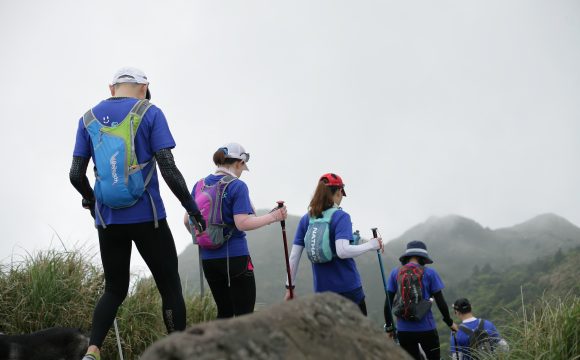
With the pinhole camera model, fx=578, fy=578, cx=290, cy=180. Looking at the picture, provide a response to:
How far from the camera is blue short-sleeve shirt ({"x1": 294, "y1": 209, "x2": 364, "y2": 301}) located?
6.07 m

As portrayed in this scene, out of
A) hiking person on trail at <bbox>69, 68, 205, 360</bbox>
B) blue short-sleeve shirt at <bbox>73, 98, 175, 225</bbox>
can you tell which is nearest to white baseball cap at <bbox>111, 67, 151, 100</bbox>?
hiking person on trail at <bbox>69, 68, 205, 360</bbox>

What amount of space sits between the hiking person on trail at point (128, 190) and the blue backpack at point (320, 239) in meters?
1.81

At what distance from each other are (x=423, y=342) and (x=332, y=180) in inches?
96.3

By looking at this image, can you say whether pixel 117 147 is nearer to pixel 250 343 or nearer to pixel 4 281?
pixel 250 343

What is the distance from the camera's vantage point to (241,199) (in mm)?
5695

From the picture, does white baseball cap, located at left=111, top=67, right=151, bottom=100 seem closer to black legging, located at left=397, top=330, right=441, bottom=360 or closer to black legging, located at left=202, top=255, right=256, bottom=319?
black legging, located at left=202, top=255, right=256, bottom=319

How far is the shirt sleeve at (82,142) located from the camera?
4.76m

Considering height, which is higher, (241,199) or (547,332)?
(241,199)

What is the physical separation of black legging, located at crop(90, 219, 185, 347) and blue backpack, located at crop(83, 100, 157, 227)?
6.5 inches

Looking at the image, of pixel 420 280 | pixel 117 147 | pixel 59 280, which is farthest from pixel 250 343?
pixel 59 280

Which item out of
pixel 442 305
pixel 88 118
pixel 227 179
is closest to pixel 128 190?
pixel 88 118

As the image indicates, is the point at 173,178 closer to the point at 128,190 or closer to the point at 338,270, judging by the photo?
the point at 128,190

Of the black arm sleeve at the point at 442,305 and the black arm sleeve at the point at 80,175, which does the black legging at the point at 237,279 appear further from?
the black arm sleeve at the point at 442,305

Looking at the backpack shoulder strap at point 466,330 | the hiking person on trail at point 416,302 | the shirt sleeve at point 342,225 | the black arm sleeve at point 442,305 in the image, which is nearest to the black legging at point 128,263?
the shirt sleeve at point 342,225
